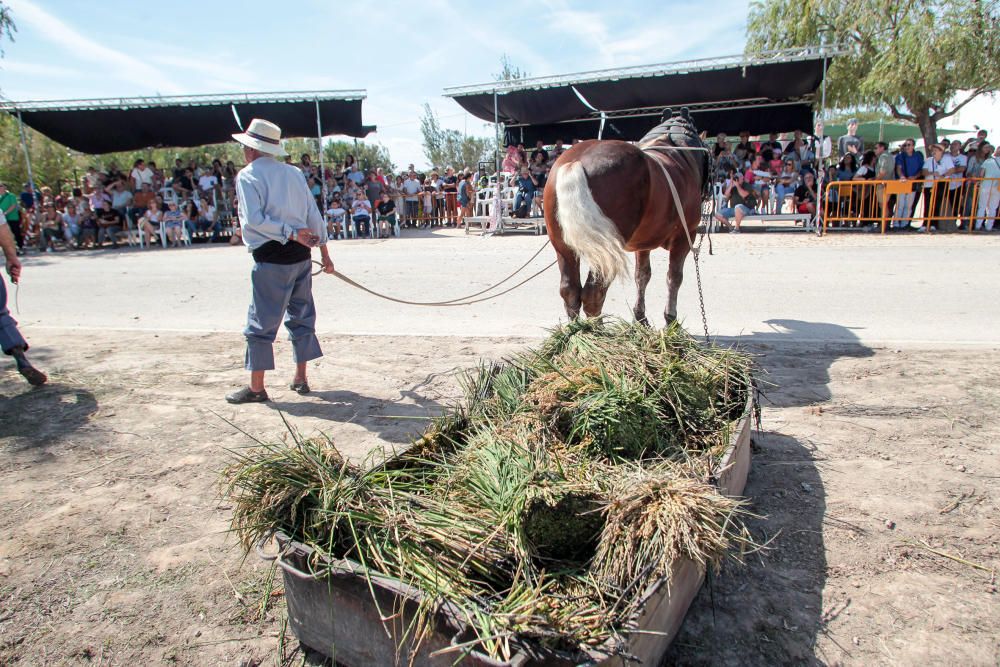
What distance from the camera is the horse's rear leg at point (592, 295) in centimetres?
506

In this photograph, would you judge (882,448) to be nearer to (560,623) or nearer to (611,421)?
(611,421)

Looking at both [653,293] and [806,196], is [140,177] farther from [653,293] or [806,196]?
[806,196]

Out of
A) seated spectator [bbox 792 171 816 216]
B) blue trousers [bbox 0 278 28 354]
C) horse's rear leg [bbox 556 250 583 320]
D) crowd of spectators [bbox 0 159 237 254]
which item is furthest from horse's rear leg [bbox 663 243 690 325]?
crowd of spectators [bbox 0 159 237 254]

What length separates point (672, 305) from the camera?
241 inches

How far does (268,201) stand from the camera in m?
4.43

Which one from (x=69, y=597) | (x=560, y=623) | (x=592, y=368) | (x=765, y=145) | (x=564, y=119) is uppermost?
(x=564, y=119)

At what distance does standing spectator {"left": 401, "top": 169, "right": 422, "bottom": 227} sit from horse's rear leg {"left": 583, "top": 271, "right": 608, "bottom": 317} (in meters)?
17.1

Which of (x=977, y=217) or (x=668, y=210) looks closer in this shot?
(x=668, y=210)

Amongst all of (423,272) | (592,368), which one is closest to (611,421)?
(592,368)

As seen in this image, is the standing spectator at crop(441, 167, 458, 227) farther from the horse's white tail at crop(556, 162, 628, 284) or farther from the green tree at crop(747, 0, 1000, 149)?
the horse's white tail at crop(556, 162, 628, 284)

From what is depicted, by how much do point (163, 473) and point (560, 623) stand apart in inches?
116

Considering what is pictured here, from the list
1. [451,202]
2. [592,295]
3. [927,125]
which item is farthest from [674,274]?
[927,125]

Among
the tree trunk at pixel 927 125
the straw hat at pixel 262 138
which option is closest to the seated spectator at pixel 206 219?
the straw hat at pixel 262 138

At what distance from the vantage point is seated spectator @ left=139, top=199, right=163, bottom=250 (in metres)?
18.6
